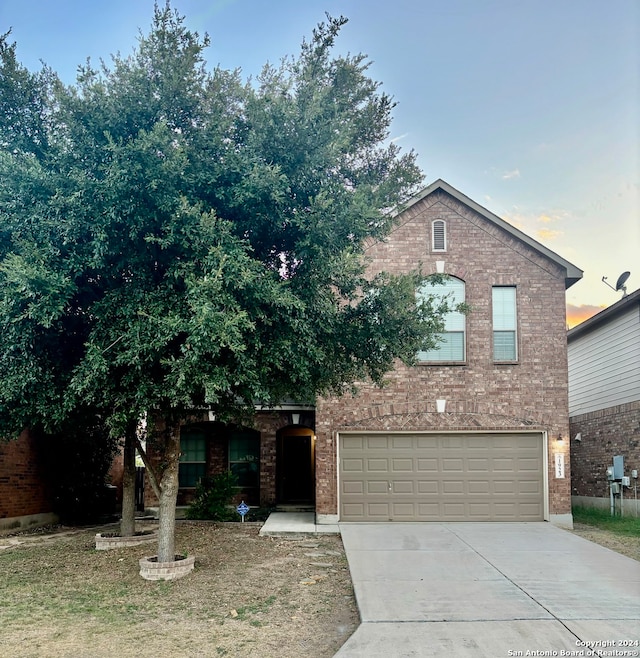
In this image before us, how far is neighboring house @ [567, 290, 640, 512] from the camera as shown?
15.2 m

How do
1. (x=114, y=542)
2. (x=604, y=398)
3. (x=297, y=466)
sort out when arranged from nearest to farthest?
1. (x=114, y=542)
2. (x=604, y=398)
3. (x=297, y=466)

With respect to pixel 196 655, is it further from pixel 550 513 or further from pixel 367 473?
pixel 550 513

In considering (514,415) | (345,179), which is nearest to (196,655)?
(345,179)

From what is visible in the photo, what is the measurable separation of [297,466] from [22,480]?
6.96 metres

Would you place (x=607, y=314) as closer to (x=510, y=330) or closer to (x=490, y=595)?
(x=510, y=330)

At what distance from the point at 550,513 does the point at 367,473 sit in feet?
13.0

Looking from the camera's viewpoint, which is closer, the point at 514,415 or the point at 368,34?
the point at 368,34

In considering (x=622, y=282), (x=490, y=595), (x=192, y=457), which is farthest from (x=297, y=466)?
(x=490, y=595)

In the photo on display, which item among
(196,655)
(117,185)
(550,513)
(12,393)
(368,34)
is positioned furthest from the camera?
(550,513)

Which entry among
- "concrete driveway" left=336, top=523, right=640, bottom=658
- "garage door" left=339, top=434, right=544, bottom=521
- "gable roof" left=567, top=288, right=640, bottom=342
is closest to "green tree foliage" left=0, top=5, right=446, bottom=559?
"concrete driveway" left=336, top=523, right=640, bottom=658

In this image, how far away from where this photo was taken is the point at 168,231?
26.9 feet

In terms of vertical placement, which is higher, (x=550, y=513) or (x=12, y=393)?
(x=12, y=393)

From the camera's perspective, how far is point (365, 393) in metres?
14.4

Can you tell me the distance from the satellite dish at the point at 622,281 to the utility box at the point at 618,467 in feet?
Result: 13.8
